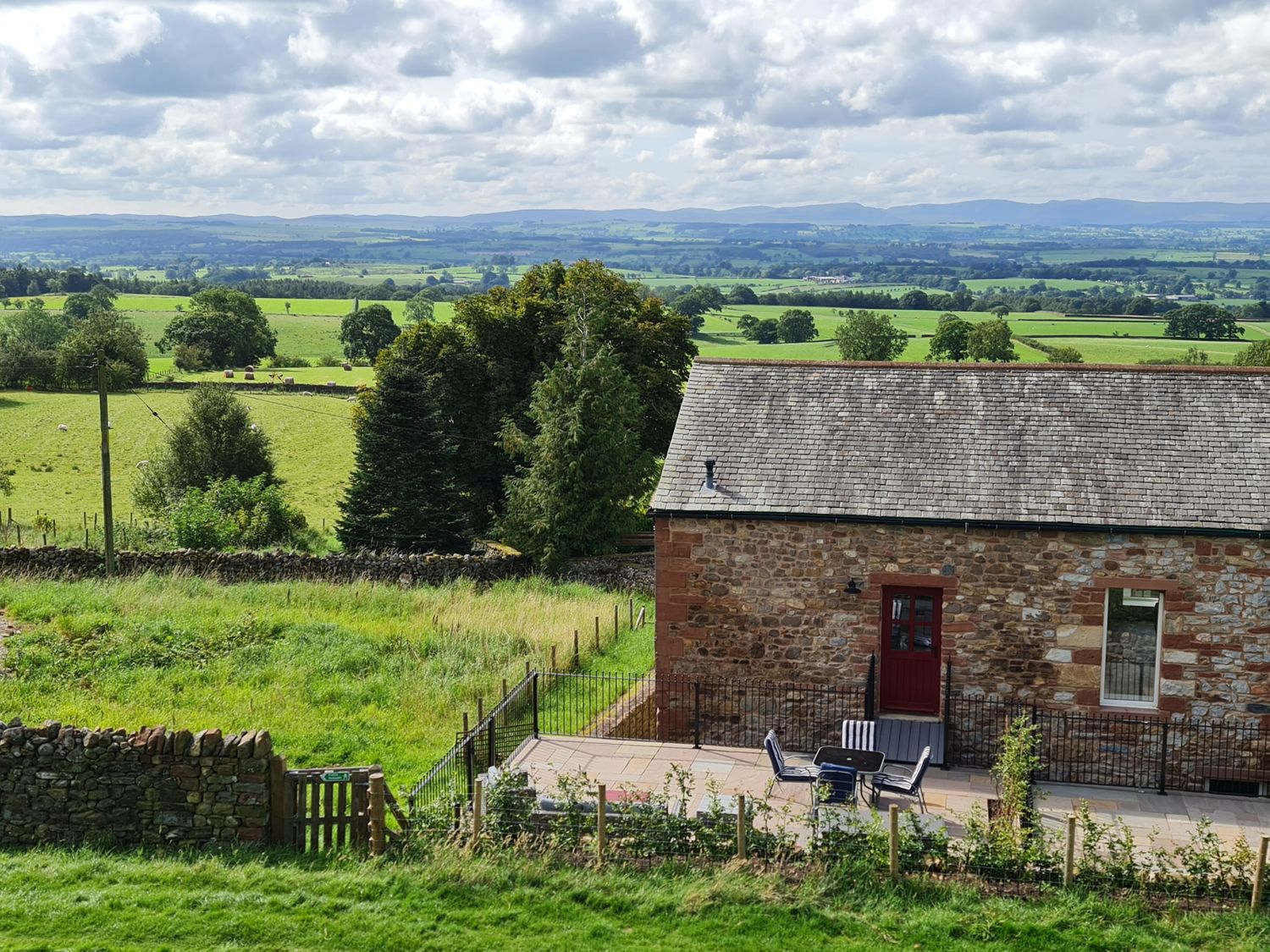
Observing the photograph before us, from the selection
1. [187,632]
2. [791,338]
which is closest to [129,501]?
[187,632]

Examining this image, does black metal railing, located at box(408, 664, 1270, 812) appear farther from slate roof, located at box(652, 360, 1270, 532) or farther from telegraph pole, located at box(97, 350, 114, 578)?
telegraph pole, located at box(97, 350, 114, 578)

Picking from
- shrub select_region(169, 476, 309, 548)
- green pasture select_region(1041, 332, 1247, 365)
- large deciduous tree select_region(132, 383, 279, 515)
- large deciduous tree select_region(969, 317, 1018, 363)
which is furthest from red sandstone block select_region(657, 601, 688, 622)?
green pasture select_region(1041, 332, 1247, 365)

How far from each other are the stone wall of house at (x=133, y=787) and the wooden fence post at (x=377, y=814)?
4.30ft

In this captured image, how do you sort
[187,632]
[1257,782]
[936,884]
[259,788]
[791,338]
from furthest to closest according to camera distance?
[791,338] → [187,632] → [1257,782] → [259,788] → [936,884]

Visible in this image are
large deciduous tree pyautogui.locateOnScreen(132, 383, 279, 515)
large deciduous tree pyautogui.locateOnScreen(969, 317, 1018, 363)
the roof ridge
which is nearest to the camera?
the roof ridge

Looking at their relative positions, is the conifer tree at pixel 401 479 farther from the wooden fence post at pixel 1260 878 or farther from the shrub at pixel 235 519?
the wooden fence post at pixel 1260 878

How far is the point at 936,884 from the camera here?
42.2 feet

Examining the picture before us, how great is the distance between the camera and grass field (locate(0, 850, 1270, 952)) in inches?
452

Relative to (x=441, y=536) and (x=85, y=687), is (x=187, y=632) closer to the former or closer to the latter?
(x=85, y=687)

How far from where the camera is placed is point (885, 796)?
15.9m

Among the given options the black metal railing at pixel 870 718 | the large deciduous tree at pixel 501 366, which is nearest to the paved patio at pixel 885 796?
the black metal railing at pixel 870 718

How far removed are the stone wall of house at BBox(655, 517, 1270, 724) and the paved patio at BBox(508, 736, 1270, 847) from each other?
4.77ft

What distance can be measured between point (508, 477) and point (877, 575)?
884 inches

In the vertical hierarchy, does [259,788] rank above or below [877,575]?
below
